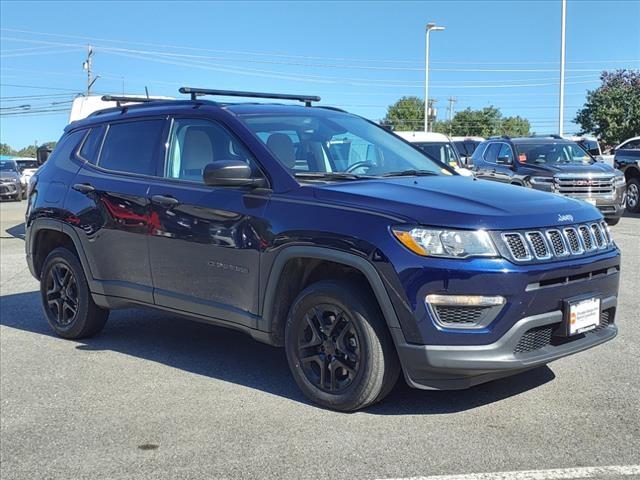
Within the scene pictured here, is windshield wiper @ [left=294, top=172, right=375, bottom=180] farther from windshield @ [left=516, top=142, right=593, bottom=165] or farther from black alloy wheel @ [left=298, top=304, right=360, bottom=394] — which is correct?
windshield @ [left=516, top=142, right=593, bottom=165]

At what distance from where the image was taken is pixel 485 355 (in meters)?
3.73

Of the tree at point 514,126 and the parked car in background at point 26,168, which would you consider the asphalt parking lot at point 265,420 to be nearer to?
the parked car in background at point 26,168

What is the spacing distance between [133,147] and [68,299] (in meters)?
1.50

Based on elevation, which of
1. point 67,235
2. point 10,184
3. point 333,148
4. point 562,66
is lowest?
point 10,184

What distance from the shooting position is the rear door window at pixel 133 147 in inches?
213

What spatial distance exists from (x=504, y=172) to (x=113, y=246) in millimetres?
9894

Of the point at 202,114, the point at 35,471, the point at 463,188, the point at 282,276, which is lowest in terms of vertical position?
the point at 35,471

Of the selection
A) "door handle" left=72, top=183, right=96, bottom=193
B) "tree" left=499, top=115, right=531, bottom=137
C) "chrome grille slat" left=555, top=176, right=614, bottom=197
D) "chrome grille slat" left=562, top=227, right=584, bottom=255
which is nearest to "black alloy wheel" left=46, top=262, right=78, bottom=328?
"door handle" left=72, top=183, right=96, bottom=193

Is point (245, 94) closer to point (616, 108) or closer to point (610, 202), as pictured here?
point (610, 202)

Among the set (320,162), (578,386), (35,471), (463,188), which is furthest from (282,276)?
(578,386)

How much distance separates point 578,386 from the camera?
4590mm

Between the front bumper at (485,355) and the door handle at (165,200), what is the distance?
1.94 metres

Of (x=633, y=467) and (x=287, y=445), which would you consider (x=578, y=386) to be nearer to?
(x=633, y=467)

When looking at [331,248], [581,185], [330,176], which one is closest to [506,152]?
[581,185]
